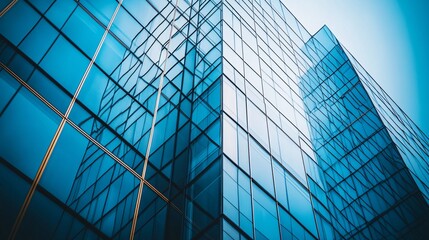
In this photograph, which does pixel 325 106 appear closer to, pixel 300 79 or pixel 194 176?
pixel 300 79

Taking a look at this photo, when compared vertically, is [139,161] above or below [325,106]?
below

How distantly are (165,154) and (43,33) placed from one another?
5.95 metres

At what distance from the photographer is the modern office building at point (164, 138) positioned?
30.8 feet

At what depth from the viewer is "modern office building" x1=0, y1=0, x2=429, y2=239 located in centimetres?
938

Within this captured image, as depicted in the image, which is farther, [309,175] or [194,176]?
[309,175]

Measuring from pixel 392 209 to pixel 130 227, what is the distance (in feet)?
64.9

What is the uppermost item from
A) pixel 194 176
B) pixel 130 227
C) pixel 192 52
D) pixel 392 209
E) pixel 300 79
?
pixel 300 79

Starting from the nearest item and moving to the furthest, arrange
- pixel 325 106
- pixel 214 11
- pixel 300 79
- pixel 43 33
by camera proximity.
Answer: pixel 43 33, pixel 214 11, pixel 300 79, pixel 325 106

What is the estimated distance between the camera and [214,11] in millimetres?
21125

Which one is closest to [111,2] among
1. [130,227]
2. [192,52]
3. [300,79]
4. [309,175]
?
[192,52]

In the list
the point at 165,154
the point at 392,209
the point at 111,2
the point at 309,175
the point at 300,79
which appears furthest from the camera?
the point at 300,79

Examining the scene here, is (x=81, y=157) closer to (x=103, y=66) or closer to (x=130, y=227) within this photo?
(x=130, y=227)

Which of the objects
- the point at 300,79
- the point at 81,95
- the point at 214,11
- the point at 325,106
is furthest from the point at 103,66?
the point at 325,106

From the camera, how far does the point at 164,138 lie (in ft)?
46.1
